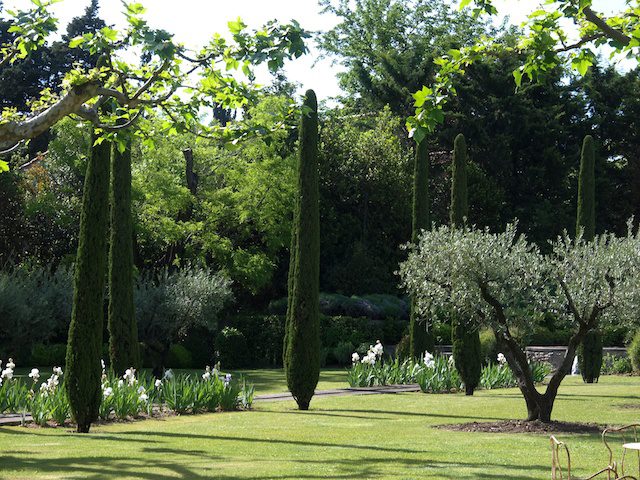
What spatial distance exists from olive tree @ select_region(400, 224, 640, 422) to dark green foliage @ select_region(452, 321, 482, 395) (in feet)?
19.4

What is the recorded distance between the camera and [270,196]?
3719 centimetres

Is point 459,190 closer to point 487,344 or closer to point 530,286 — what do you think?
point 530,286

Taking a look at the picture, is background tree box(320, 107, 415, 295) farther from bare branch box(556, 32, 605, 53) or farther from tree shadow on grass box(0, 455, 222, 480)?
bare branch box(556, 32, 605, 53)

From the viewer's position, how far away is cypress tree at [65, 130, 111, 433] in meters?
14.9

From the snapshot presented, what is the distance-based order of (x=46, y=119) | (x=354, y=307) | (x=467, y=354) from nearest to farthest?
1. (x=46, y=119)
2. (x=467, y=354)
3. (x=354, y=307)

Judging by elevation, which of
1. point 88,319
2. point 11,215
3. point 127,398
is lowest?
point 127,398

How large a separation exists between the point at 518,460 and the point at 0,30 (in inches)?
1824

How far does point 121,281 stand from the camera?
1991 cm

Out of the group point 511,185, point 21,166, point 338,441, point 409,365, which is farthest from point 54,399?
point 511,185

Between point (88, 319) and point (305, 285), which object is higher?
point (305, 285)

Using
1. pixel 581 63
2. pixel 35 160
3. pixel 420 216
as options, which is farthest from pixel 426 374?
pixel 35 160

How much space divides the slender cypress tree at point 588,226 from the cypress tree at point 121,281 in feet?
45.8

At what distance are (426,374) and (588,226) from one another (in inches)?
307

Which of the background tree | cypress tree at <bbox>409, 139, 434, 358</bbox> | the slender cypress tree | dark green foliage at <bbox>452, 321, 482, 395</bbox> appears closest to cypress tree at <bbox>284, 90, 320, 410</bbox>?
dark green foliage at <bbox>452, 321, 482, 395</bbox>
